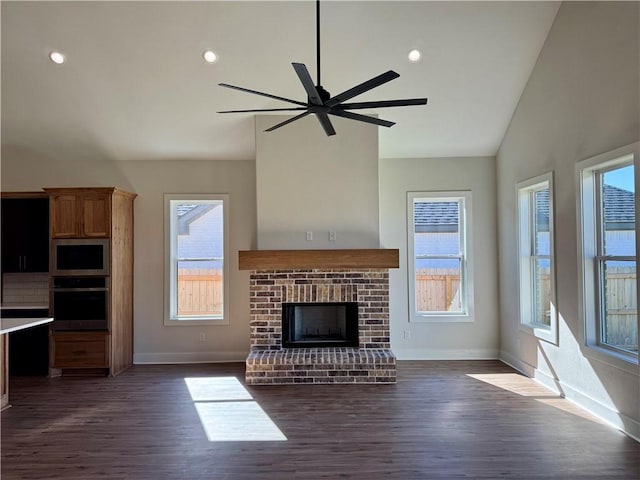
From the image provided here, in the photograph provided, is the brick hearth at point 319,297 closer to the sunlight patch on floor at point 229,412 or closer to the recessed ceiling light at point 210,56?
the sunlight patch on floor at point 229,412

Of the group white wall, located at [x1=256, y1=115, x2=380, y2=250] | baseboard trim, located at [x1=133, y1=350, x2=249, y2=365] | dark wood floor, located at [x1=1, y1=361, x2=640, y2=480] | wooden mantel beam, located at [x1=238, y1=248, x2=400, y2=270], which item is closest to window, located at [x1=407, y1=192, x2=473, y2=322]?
white wall, located at [x1=256, y1=115, x2=380, y2=250]

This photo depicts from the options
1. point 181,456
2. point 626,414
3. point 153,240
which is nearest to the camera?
point 181,456

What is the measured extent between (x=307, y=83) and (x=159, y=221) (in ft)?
13.3

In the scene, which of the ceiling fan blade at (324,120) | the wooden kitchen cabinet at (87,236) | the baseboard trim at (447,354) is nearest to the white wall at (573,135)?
the baseboard trim at (447,354)

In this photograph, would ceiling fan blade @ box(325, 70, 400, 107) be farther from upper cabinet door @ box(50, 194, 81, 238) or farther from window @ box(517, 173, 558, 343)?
upper cabinet door @ box(50, 194, 81, 238)

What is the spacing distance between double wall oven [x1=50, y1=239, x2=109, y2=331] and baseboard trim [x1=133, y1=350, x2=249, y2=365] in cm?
86

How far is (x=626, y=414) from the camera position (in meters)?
3.58

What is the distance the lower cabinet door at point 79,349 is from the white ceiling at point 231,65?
8.03 ft

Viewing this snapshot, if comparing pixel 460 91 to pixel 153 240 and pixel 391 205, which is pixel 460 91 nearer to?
pixel 391 205

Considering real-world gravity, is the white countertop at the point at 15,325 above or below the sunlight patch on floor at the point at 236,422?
above

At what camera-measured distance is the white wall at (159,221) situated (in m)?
6.13

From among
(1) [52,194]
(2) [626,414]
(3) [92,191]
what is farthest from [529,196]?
(1) [52,194]

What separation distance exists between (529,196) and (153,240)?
4.97 m

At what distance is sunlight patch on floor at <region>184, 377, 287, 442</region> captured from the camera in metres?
3.62
